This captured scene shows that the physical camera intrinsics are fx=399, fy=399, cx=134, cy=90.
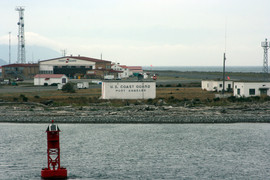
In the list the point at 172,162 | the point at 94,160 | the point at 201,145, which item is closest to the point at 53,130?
the point at 94,160

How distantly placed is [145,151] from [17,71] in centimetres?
8765

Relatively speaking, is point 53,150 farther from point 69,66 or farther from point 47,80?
point 69,66

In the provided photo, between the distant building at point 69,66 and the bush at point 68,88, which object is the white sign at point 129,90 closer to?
the bush at point 68,88

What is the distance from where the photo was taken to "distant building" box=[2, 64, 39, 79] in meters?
106

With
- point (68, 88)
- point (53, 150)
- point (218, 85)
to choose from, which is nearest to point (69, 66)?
point (68, 88)

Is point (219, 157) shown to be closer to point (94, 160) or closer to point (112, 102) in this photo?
point (94, 160)

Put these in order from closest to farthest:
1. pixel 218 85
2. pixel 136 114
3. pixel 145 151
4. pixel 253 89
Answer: pixel 145 151
pixel 136 114
pixel 253 89
pixel 218 85

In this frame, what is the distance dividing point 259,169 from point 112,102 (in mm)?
28159

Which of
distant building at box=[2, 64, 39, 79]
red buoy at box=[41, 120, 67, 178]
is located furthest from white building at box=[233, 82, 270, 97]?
distant building at box=[2, 64, 39, 79]

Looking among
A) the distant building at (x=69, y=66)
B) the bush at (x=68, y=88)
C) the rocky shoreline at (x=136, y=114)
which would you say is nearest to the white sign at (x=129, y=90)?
the rocky shoreline at (x=136, y=114)

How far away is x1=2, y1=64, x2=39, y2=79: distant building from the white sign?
61822 millimetres

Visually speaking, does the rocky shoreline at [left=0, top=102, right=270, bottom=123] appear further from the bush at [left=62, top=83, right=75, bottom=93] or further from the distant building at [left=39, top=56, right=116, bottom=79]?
the distant building at [left=39, top=56, right=116, bottom=79]

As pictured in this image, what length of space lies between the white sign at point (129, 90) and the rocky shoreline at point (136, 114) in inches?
184

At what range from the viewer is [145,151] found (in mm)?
25969
